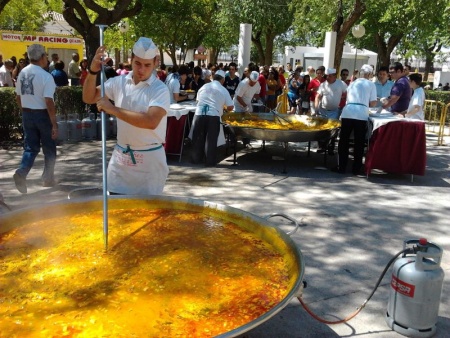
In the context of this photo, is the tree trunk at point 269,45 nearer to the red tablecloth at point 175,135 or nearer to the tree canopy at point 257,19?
the tree canopy at point 257,19

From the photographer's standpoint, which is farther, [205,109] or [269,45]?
[269,45]

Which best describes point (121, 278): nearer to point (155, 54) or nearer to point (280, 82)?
point (155, 54)

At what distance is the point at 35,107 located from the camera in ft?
19.8

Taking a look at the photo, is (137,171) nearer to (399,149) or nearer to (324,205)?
(324,205)

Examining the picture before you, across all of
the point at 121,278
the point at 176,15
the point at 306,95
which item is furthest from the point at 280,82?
the point at 121,278

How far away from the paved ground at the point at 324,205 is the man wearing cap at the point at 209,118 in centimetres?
30

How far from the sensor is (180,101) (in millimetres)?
9992

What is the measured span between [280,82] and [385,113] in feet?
22.3

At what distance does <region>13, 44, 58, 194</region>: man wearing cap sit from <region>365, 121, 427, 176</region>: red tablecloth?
4.95 metres

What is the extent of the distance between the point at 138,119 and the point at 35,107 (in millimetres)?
3715

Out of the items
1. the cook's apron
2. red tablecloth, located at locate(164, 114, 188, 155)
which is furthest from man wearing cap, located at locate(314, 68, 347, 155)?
the cook's apron

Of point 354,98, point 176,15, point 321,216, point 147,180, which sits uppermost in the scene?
point 176,15

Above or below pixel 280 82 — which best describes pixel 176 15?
above

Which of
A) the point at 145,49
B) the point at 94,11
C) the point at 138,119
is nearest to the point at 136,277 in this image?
the point at 138,119
